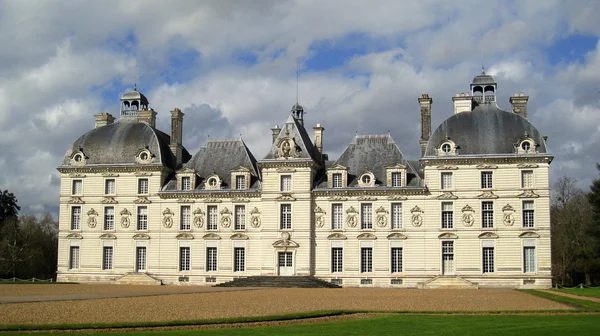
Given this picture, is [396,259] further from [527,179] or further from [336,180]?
[527,179]

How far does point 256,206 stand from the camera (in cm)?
4847

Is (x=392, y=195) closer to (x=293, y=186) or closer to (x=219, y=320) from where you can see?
(x=293, y=186)

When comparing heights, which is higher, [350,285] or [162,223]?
[162,223]

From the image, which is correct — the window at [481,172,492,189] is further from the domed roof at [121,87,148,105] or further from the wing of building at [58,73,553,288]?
the domed roof at [121,87,148,105]

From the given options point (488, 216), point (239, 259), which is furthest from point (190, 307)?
point (488, 216)

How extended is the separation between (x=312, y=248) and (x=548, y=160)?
51.7ft

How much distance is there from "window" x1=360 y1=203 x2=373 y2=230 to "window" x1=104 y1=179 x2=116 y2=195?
17431 mm

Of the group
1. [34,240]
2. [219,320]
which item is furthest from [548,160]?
[34,240]

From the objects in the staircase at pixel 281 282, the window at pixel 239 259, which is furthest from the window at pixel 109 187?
the staircase at pixel 281 282

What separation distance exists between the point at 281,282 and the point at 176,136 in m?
14.2

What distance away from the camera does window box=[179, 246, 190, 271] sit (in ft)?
162

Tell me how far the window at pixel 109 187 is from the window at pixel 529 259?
90.8 feet

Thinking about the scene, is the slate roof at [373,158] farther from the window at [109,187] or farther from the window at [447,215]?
the window at [109,187]

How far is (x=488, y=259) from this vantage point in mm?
44812
